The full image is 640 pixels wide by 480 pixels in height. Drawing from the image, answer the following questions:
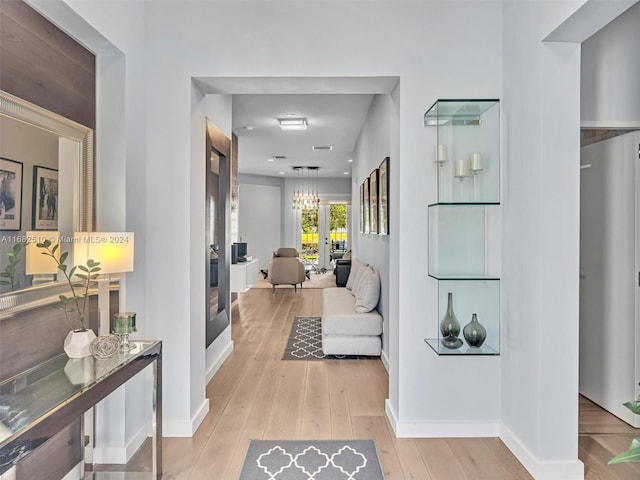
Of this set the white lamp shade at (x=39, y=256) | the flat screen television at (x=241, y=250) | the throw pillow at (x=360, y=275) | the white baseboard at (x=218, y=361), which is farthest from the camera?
the flat screen television at (x=241, y=250)

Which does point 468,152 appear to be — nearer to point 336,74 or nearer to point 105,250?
point 336,74

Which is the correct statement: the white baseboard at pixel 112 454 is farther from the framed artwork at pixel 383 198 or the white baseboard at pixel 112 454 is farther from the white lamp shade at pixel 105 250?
the framed artwork at pixel 383 198

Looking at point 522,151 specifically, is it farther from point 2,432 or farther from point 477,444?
point 2,432

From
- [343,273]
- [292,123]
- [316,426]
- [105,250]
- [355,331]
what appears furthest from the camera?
[343,273]

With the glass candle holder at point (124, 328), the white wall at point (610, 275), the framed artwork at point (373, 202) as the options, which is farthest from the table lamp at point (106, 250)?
the white wall at point (610, 275)

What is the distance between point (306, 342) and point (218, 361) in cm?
129

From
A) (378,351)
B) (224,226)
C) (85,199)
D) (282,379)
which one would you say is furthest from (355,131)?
(85,199)

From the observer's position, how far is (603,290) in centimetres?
309

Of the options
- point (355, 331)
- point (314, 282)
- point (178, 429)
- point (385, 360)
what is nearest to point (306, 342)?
point (355, 331)

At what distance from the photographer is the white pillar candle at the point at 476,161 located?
2.60 m

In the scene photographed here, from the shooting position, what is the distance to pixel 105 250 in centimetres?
197

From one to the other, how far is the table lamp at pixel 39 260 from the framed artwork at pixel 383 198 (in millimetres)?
2743

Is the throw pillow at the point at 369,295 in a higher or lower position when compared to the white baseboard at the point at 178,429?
higher

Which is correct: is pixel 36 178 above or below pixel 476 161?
below
